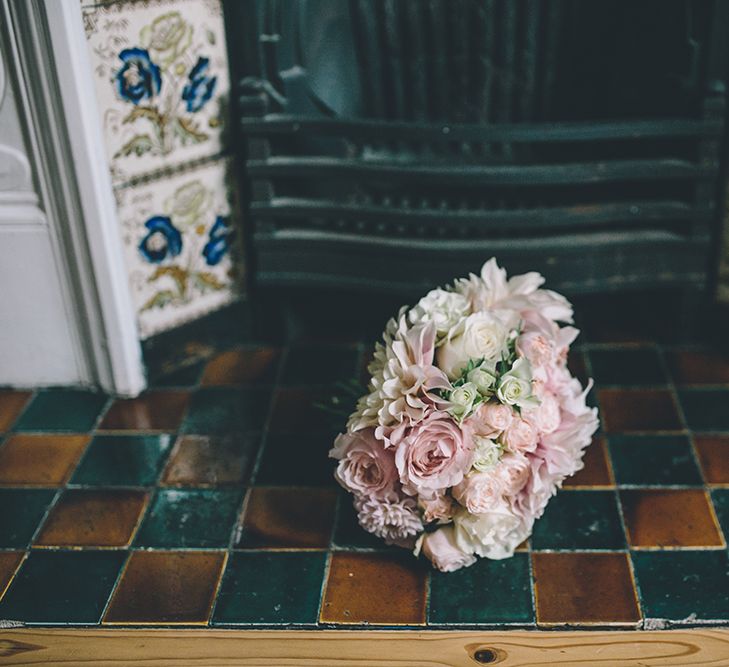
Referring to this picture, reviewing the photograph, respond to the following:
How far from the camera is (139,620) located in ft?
4.98

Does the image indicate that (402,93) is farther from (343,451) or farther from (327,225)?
(343,451)

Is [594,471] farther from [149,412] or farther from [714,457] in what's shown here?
[149,412]

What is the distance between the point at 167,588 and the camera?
5.16 ft

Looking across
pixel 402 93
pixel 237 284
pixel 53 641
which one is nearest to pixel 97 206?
pixel 237 284

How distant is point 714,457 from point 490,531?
0.55 meters

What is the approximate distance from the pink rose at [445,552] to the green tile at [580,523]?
0.15 metres

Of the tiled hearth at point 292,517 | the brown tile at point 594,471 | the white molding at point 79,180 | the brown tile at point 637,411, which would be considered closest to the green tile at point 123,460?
the tiled hearth at point 292,517

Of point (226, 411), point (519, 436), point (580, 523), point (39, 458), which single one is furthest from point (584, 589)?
point (39, 458)

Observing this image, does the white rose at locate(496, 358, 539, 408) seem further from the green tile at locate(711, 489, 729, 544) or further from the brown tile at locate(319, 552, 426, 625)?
the green tile at locate(711, 489, 729, 544)

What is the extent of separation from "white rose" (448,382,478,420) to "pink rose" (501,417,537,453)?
8 cm

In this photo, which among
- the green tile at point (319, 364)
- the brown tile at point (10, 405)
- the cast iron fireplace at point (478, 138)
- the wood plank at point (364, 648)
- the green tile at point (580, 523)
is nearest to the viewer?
the wood plank at point (364, 648)

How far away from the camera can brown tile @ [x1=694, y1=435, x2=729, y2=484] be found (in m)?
1.77

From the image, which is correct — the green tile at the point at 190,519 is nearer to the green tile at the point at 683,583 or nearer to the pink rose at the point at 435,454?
the pink rose at the point at 435,454

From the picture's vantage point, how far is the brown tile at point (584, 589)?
150 cm
